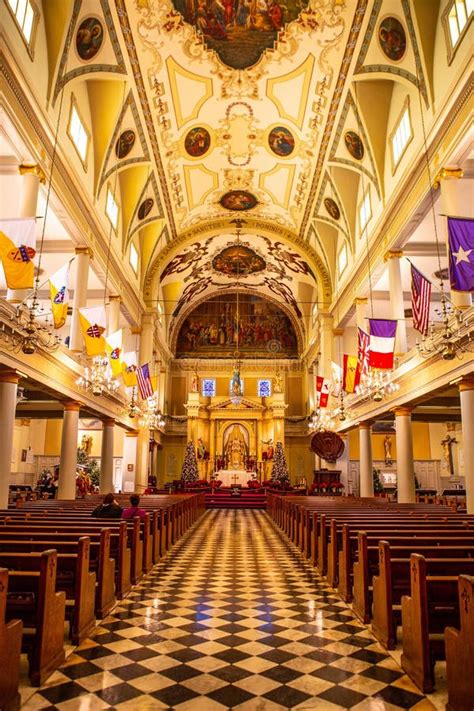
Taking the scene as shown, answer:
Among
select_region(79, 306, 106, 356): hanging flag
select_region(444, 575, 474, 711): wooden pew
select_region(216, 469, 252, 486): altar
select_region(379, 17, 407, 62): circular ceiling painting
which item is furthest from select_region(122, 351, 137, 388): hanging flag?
select_region(444, 575, 474, 711): wooden pew

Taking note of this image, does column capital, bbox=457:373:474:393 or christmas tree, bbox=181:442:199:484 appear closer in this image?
column capital, bbox=457:373:474:393

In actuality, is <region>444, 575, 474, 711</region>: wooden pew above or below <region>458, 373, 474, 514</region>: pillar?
below

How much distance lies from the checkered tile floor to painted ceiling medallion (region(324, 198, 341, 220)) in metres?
17.6

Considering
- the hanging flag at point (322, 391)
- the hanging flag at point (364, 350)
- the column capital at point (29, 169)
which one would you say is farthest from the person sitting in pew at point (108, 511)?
the hanging flag at point (322, 391)

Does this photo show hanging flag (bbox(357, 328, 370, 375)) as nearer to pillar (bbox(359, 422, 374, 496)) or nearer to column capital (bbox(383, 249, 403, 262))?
column capital (bbox(383, 249, 403, 262))

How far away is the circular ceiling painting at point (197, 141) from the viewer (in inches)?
818

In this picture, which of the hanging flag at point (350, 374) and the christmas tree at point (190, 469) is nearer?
the hanging flag at point (350, 374)

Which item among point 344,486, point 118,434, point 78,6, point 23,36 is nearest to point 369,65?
point 78,6

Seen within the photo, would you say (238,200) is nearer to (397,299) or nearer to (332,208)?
(332,208)

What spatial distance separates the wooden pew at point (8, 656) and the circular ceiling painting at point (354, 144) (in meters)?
18.2

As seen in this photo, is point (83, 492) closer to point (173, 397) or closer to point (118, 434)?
point (118, 434)

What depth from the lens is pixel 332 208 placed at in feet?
76.5

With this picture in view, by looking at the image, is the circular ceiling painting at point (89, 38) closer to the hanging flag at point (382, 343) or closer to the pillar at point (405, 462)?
the hanging flag at point (382, 343)

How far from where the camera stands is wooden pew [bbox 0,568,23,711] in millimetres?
3758
